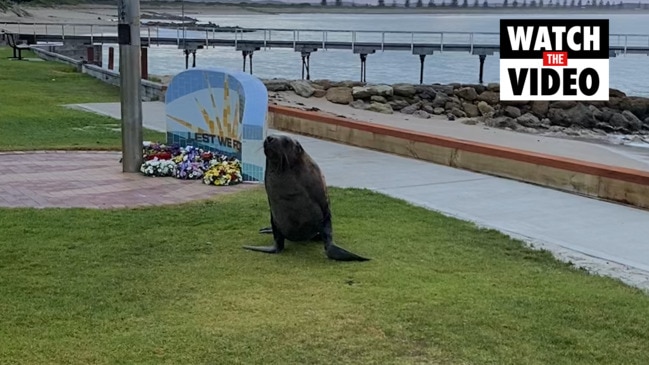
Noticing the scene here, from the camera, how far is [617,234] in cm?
723

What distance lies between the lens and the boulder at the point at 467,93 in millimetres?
32625

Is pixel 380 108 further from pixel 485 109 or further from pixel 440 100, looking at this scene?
pixel 485 109

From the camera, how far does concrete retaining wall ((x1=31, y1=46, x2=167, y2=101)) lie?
18.9 meters

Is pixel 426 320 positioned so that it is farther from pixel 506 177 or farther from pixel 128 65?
pixel 128 65

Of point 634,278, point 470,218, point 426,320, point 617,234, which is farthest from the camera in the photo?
point 470,218

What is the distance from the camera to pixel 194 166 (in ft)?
31.2

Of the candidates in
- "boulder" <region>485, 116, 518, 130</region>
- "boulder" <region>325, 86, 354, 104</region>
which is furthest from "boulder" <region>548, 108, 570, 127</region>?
"boulder" <region>325, 86, 354, 104</region>

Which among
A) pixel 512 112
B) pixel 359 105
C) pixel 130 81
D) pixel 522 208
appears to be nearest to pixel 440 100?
pixel 512 112

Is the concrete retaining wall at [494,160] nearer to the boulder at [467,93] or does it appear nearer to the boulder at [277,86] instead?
the boulder at [277,86]

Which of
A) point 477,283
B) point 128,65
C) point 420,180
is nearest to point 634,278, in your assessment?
A: point 477,283

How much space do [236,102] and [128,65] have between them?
1.41m

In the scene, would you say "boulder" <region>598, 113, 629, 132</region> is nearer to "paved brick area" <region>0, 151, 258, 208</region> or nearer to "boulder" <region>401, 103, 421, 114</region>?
"boulder" <region>401, 103, 421, 114</region>

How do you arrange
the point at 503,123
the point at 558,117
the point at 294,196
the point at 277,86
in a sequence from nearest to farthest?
the point at 294,196
the point at 503,123
the point at 558,117
the point at 277,86

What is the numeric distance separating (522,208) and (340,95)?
73.7 feet
